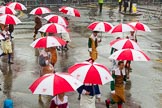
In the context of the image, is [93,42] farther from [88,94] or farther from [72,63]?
[88,94]

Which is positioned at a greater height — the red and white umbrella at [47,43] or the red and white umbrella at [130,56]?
the red and white umbrella at [47,43]

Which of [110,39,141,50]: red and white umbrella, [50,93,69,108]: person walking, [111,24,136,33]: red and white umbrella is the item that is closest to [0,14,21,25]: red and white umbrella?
[111,24,136,33]: red and white umbrella

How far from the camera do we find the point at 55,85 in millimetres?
6395

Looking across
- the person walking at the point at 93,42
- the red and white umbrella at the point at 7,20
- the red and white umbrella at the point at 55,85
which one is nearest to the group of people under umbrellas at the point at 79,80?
the red and white umbrella at the point at 55,85

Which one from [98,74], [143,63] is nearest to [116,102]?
[98,74]

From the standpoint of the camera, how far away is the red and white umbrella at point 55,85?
635 cm

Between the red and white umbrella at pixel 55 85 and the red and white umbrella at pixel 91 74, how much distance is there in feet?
2.04

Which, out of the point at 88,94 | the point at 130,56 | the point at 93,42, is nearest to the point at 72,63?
the point at 93,42

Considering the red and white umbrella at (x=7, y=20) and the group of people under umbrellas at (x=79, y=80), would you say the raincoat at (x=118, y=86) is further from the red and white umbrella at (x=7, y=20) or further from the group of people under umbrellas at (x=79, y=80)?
the red and white umbrella at (x=7, y=20)

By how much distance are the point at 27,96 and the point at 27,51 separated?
567 cm

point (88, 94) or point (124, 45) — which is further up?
point (124, 45)

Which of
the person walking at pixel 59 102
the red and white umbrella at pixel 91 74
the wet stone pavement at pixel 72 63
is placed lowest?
the wet stone pavement at pixel 72 63

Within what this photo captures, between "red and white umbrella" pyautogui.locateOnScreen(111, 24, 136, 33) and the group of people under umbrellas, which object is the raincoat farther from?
"red and white umbrella" pyautogui.locateOnScreen(111, 24, 136, 33)

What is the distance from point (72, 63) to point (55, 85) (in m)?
7.83
